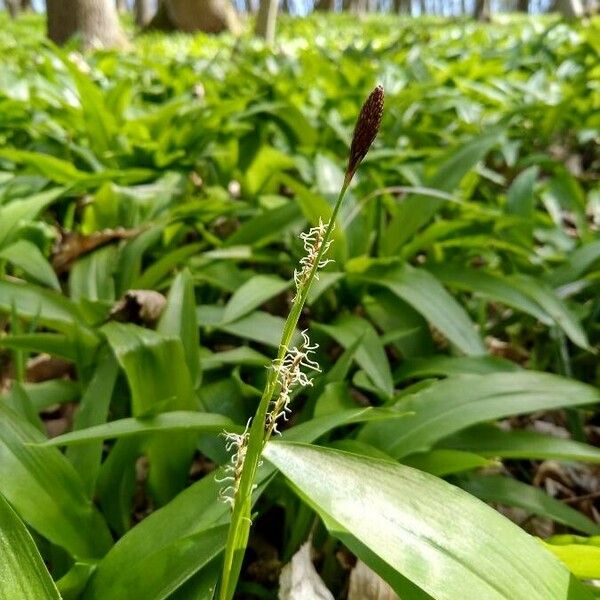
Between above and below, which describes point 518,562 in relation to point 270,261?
below

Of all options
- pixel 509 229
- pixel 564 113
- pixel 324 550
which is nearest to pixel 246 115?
pixel 509 229

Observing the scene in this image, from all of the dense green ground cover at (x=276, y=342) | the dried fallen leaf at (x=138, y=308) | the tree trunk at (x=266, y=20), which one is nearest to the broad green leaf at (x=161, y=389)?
the dense green ground cover at (x=276, y=342)

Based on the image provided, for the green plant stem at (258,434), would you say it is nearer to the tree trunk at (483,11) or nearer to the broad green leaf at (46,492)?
the broad green leaf at (46,492)

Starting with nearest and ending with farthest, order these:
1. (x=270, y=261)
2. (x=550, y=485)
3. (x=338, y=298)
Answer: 1. (x=550, y=485)
2. (x=338, y=298)
3. (x=270, y=261)

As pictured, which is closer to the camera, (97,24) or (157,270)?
(157,270)

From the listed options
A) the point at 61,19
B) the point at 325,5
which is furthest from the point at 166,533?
the point at 325,5

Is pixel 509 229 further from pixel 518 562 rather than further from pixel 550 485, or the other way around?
pixel 518 562

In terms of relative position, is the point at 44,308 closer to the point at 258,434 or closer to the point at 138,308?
the point at 138,308
